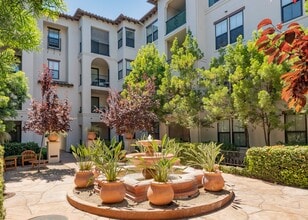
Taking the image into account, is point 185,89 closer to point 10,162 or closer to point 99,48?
point 10,162

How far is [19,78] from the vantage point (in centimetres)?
1562

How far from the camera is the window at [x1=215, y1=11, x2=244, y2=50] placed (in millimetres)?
15562

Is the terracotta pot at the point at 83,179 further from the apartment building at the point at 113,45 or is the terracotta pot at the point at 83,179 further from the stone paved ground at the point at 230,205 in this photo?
the apartment building at the point at 113,45

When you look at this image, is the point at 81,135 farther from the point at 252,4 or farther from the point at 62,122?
the point at 252,4

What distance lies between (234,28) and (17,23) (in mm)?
14505

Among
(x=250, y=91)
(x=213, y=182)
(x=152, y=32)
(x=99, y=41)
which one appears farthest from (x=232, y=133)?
(x=99, y=41)

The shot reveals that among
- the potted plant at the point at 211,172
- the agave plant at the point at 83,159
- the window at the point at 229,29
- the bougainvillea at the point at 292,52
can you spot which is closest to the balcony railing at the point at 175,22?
the window at the point at 229,29

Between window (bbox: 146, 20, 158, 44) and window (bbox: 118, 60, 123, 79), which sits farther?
window (bbox: 118, 60, 123, 79)

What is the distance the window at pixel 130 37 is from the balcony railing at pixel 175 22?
5943mm

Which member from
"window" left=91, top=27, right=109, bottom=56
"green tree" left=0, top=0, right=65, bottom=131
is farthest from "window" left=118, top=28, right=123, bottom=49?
"green tree" left=0, top=0, right=65, bottom=131

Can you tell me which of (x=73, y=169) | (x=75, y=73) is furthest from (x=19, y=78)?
(x=75, y=73)

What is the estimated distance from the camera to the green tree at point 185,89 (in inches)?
581

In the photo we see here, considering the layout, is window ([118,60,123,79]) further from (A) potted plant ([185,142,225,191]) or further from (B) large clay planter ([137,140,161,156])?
(A) potted plant ([185,142,225,191])

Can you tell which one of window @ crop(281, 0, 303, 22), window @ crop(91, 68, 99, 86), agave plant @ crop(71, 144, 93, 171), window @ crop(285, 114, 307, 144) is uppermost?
window @ crop(281, 0, 303, 22)
